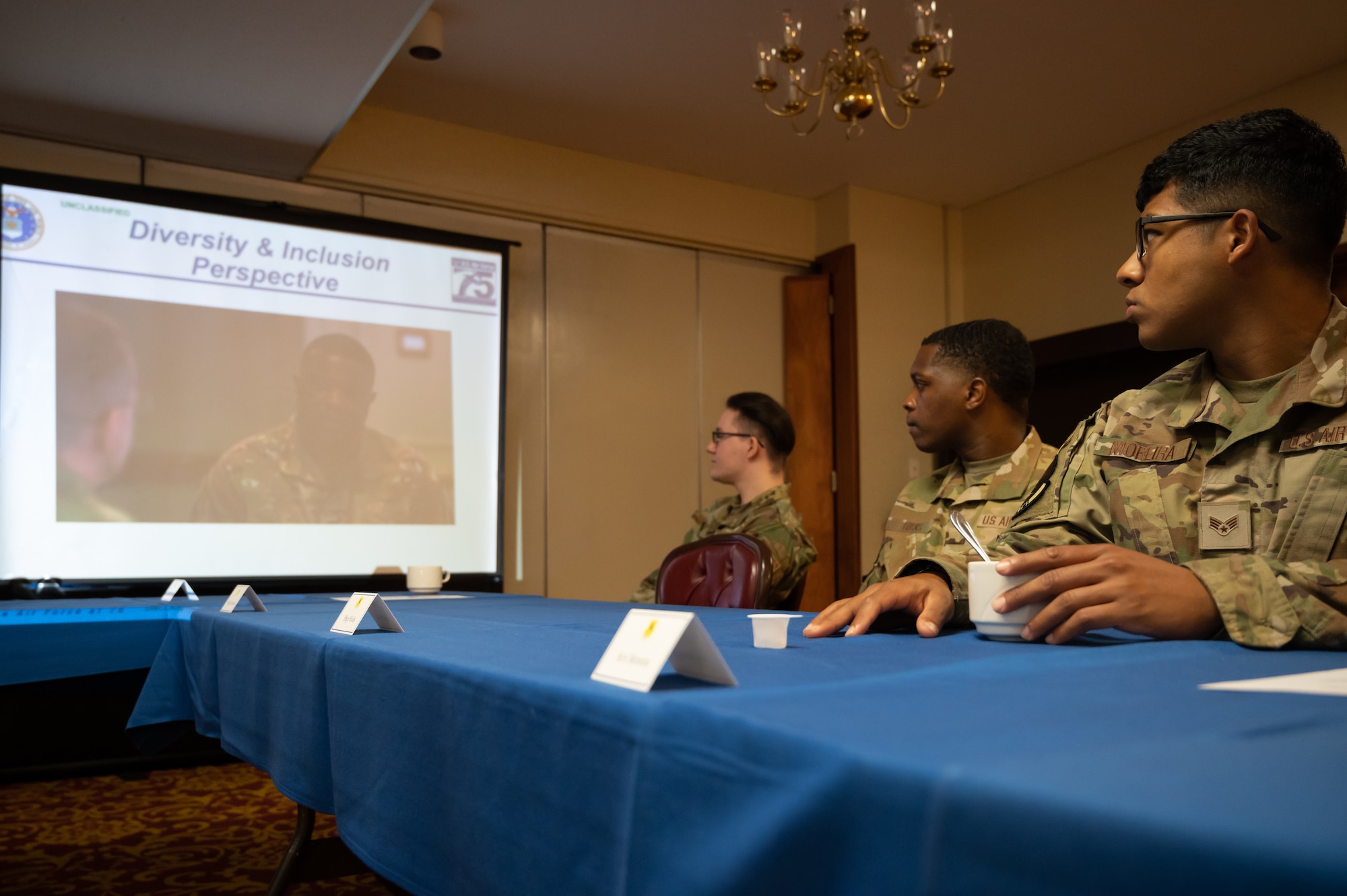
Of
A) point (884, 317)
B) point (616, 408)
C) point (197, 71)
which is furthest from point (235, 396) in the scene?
point (884, 317)

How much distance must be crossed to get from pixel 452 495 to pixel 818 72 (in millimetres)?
2510

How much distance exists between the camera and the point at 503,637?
38.7 inches

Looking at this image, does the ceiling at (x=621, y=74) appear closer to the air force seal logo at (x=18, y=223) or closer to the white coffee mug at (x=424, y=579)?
the air force seal logo at (x=18, y=223)

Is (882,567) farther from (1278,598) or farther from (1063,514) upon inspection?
(1278,598)

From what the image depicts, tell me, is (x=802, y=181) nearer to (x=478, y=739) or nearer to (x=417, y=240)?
(x=417, y=240)

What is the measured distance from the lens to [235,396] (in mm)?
3965

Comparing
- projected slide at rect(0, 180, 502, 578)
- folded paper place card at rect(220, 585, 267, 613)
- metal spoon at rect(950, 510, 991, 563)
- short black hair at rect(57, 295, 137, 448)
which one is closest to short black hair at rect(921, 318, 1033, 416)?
metal spoon at rect(950, 510, 991, 563)

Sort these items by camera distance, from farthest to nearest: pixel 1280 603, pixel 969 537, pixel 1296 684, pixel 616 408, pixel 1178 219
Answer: pixel 616 408 < pixel 1178 219 < pixel 969 537 < pixel 1280 603 < pixel 1296 684

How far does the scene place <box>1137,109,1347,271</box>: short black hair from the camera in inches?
45.7

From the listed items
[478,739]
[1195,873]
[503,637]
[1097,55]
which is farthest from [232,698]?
[1097,55]

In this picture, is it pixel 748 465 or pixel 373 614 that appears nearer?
pixel 373 614

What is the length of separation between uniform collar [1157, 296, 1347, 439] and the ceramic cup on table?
0.41 meters

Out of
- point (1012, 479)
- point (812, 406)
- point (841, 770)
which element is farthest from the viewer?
point (812, 406)

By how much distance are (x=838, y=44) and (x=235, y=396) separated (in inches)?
115
